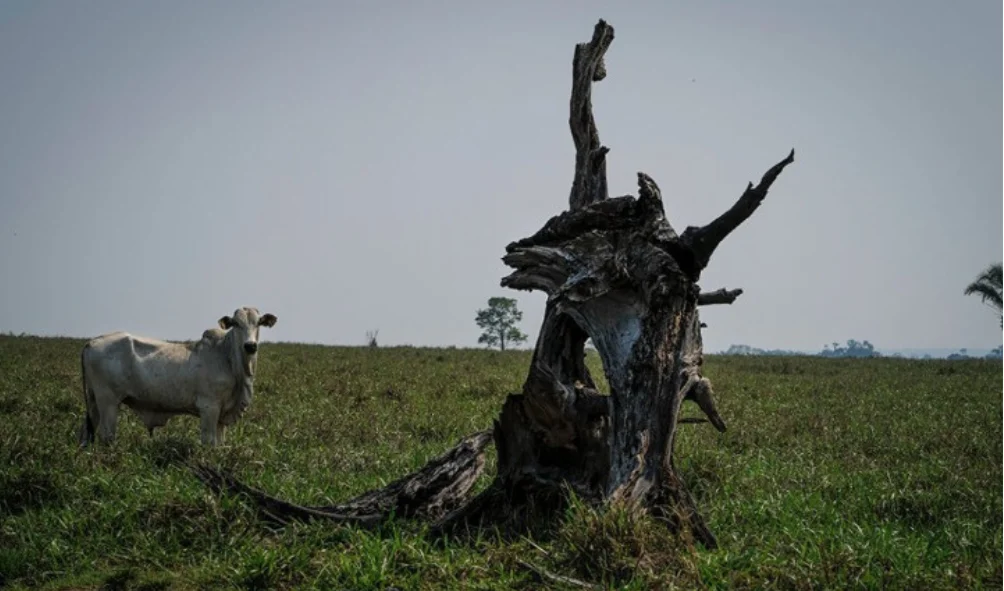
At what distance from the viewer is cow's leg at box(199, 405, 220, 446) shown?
1261 cm

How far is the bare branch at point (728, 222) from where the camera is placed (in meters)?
7.72

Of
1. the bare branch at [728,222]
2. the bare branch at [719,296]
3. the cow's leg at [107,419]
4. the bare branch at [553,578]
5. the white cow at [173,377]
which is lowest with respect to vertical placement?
the bare branch at [553,578]

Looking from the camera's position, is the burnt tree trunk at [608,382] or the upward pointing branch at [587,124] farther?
the upward pointing branch at [587,124]

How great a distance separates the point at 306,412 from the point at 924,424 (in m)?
10.2

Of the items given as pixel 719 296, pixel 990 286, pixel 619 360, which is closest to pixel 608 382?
pixel 619 360

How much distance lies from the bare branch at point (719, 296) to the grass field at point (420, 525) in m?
1.94

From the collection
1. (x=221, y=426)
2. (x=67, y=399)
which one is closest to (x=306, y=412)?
(x=221, y=426)

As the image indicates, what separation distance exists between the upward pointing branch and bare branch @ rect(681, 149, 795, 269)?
1295 mm

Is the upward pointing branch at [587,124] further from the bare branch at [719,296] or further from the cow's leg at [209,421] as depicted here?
the cow's leg at [209,421]

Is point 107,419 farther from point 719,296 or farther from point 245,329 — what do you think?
point 719,296

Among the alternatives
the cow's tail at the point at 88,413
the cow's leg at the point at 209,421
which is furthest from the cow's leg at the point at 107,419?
the cow's leg at the point at 209,421

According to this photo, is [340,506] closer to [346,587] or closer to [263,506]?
[263,506]

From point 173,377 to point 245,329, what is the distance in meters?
1.08

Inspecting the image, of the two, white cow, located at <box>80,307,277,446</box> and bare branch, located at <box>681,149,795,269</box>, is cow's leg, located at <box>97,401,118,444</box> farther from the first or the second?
bare branch, located at <box>681,149,795,269</box>
